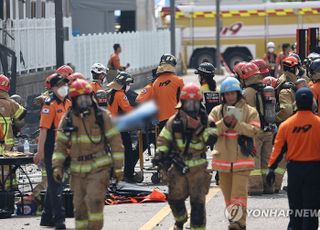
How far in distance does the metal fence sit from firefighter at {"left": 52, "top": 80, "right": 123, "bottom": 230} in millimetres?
14156

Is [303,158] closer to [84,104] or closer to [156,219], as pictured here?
[84,104]

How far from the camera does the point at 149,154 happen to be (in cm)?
2009

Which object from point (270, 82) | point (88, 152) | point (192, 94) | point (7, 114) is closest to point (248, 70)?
point (270, 82)

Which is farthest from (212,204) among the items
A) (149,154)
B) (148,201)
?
(149,154)

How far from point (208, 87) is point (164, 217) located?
3551 millimetres

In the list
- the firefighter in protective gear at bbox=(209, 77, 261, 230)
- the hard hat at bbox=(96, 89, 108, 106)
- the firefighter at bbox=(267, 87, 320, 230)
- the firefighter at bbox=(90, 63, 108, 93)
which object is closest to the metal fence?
the firefighter at bbox=(90, 63, 108, 93)

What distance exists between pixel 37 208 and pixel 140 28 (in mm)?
37403

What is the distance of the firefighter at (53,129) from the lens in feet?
43.7

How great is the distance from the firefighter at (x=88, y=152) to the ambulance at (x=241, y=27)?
35095 millimetres

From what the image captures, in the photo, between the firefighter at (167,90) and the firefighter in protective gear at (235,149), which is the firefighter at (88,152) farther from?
the firefighter at (167,90)

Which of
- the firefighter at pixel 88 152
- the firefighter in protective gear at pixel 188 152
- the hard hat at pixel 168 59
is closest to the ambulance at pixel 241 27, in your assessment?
the hard hat at pixel 168 59

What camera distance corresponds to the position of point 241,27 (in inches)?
1896

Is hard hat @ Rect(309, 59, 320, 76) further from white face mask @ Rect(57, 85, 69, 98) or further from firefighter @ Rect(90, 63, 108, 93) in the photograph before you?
white face mask @ Rect(57, 85, 69, 98)

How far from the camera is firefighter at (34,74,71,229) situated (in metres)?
13.3
